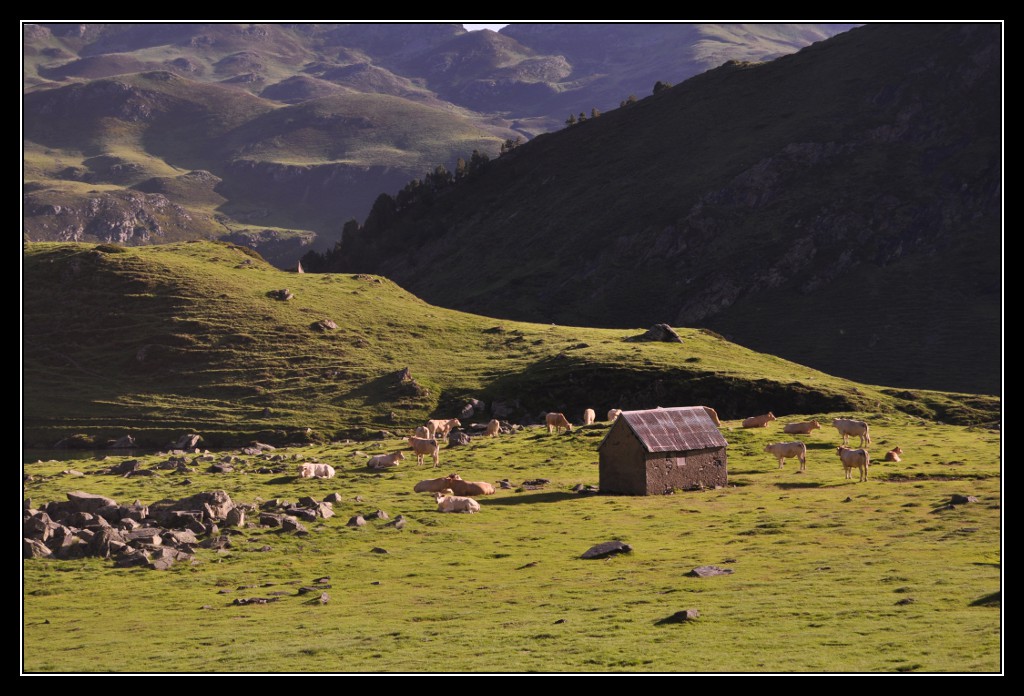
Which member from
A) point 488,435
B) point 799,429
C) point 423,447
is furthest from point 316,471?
point 799,429

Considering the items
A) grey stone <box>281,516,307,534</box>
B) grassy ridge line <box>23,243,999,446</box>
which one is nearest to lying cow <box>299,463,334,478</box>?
grey stone <box>281,516,307,534</box>

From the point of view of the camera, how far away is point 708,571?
117ft

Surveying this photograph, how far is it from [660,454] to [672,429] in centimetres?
182

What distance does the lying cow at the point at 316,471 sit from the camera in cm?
5887

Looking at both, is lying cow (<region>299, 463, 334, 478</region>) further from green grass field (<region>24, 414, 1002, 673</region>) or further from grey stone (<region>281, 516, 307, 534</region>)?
grey stone (<region>281, 516, 307, 534</region>)

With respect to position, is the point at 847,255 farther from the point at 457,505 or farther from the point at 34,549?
the point at 34,549

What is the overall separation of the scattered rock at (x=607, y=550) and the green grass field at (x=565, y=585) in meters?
0.77

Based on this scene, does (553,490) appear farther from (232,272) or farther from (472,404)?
(232,272)

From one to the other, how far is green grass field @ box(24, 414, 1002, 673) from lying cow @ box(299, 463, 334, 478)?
3.27ft

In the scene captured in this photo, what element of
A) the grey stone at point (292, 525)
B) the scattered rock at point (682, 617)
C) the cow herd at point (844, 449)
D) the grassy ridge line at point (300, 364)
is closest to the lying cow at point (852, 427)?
the cow herd at point (844, 449)

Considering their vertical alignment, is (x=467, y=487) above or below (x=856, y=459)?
below

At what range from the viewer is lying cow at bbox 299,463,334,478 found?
58866mm

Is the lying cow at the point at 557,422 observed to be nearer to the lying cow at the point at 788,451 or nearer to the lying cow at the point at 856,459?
the lying cow at the point at 788,451

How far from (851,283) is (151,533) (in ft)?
487
